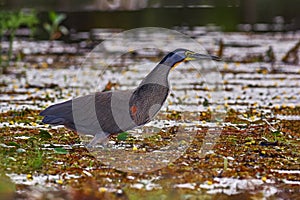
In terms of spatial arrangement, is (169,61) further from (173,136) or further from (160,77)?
(173,136)

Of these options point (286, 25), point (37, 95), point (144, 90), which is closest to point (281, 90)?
point (37, 95)

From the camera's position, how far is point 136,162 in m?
7.19

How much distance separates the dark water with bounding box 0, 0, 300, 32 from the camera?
2025 cm

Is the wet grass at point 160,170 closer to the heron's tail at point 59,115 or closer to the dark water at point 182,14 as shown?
the heron's tail at point 59,115

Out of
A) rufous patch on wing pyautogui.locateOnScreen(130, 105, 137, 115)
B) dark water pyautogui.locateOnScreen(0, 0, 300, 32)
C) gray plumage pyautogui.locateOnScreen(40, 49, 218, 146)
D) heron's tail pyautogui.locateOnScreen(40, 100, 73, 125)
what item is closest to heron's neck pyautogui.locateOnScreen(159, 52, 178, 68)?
gray plumage pyautogui.locateOnScreen(40, 49, 218, 146)

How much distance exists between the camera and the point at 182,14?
2189 cm

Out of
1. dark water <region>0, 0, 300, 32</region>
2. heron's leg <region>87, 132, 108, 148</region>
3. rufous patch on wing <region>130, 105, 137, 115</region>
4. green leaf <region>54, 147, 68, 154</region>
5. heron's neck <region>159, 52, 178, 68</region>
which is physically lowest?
green leaf <region>54, 147, 68, 154</region>

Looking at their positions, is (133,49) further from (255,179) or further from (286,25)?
(255,179)

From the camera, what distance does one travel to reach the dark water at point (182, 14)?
2025cm

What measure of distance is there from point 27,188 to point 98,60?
31.0 ft

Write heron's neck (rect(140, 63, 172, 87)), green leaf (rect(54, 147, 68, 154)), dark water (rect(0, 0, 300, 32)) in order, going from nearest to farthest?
green leaf (rect(54, 147, 68, 154))
heron's neck (rect(140, 63, 172, 87))
dark water (rect(0, 0, 300, 32))

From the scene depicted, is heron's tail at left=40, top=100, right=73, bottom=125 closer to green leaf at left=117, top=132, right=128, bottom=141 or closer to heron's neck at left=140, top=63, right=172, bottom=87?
green leaf at left=117, top=132, right=128, bottom=141

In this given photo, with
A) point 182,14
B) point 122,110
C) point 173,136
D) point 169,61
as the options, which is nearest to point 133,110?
point 122,110

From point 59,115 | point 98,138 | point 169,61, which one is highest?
point 169,61
